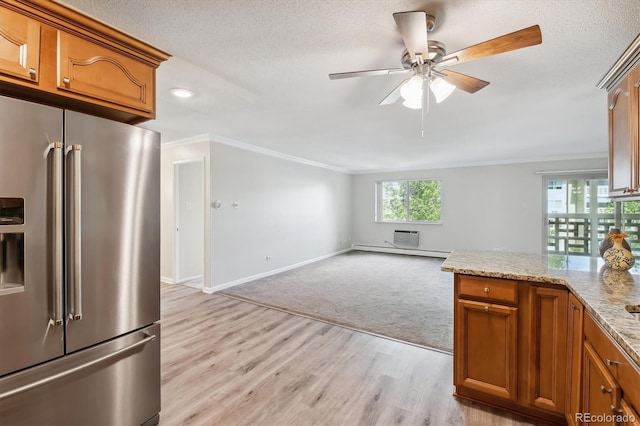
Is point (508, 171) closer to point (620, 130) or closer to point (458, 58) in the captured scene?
point (620, 130)

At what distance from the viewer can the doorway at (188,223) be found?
489cm

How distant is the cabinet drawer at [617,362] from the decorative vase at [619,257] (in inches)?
34.4

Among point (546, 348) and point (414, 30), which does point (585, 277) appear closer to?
point (546, 348)

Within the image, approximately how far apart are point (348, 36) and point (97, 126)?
1.48m

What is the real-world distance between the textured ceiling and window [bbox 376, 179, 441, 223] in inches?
124

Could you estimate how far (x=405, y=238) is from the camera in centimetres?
766

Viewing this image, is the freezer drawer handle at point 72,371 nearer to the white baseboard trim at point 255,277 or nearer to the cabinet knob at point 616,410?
the cabinet knob at point 616,410

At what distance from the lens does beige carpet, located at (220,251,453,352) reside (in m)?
3.19

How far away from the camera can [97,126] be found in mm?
1511

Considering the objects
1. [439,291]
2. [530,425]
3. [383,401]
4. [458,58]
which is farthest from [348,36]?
[439,291]

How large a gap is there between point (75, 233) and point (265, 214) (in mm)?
4005

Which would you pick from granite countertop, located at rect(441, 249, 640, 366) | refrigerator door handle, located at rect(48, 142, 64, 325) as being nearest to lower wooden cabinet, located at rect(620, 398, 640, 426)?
granite countertop, located at rect(441, 249, 640, 366)

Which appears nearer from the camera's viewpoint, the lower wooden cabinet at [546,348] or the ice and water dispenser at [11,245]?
the ice and water dispenser at [11,245]

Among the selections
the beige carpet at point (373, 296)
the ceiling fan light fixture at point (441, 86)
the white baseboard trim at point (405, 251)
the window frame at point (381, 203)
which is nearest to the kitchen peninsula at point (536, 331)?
the beige carpet at point (373, 296)
